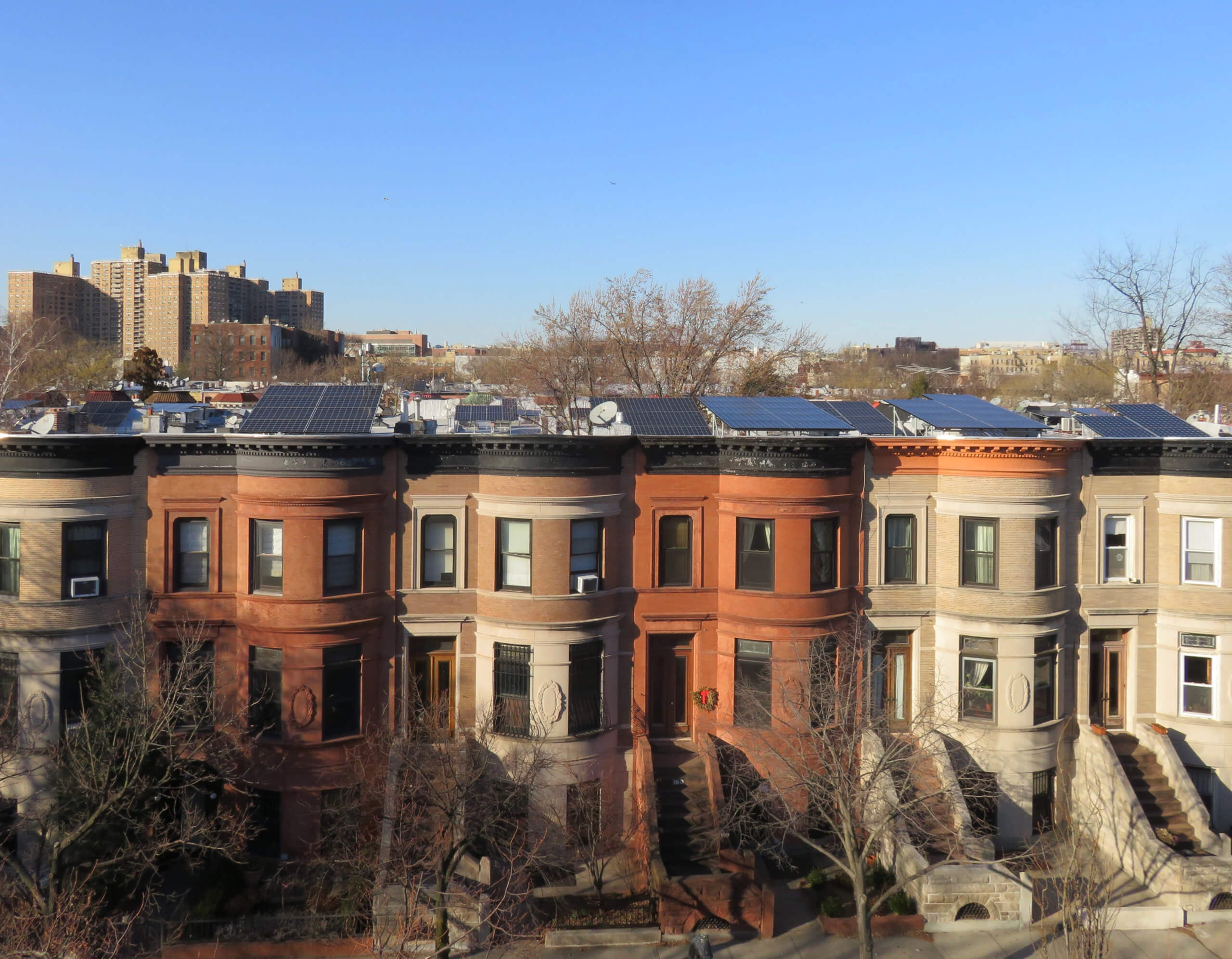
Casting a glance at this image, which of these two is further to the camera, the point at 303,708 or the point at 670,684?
the point at 670,684

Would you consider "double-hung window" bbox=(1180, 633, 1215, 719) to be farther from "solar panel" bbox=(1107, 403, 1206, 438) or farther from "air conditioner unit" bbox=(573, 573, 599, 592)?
"air conditioner unit" bbox=(573, 573, 599, 592)

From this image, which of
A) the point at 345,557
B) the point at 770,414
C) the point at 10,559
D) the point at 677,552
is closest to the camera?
the point at 10,559

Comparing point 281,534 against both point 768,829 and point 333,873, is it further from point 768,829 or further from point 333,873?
point 768,829

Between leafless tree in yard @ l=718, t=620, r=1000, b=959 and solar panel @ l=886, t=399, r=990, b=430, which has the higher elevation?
solar panel @ l=886, t=399, r=990, b=430

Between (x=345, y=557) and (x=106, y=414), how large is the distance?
8.76m

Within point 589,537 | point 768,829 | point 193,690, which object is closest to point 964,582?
point 768,829

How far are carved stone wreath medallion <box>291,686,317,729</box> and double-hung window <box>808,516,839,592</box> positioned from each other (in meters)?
10.6

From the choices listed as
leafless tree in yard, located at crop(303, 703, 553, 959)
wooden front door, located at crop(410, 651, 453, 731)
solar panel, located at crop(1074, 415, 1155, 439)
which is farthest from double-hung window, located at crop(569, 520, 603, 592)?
solar panel, located at crop(1074, 415, 1155, 439)

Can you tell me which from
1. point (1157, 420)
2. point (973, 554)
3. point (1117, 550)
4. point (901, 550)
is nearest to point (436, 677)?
point (901, 550)

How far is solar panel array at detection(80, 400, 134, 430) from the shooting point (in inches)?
936

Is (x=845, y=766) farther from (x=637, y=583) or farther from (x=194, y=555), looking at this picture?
(x=194, y=555)

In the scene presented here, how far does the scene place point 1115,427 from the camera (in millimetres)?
23438

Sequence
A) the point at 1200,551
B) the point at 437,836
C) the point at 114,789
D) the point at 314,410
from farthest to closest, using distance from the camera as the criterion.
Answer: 1. the point at 1200,551
2. the point at 314,410
3. the point at 437,836
4. the point at 114,789

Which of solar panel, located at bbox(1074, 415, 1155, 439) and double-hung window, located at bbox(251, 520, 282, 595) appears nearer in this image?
double-hung window, located at bbox(251, 520, 282, 595)
